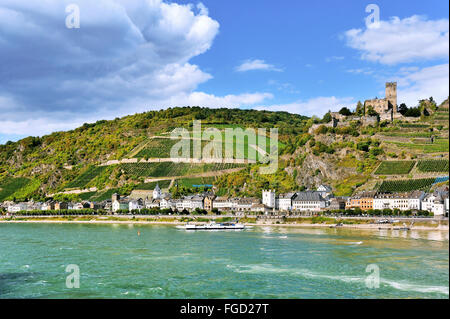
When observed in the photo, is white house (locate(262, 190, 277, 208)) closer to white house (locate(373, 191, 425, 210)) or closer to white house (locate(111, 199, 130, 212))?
white house (locate(373, 191, 425, 210))

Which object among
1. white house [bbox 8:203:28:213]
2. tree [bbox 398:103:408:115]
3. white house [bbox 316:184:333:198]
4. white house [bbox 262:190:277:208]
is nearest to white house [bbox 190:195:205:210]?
white house [bbox 262:190:277:208]

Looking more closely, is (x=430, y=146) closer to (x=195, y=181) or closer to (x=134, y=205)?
(x=195, y=181)

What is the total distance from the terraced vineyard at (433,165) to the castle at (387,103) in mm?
23440

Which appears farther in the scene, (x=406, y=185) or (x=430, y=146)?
(x=430, y=146)

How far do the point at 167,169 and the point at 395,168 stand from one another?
48.8m

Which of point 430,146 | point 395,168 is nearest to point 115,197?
point 395,168

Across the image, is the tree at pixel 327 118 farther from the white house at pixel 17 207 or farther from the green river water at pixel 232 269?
the white house at pixel 17 207

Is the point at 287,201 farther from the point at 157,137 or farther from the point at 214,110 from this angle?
the point at 214,110

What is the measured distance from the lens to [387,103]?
8619cm

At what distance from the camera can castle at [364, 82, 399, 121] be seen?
84375 millimetres

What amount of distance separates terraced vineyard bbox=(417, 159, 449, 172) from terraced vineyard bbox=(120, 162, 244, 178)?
123ft

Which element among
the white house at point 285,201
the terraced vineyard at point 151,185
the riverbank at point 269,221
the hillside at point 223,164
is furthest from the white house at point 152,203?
the white house at point 285,201
